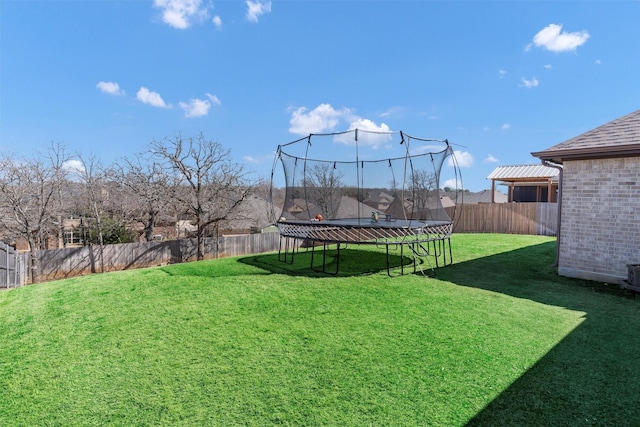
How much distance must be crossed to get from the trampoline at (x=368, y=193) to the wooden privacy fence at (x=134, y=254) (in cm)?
448

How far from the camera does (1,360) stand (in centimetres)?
257

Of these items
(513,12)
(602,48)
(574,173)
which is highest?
(513,12)

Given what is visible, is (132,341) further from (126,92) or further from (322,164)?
(126,92)

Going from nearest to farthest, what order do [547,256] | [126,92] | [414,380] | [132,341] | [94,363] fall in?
[414,380]
[94,363]
[132,341]
[547,256]
[126,92]

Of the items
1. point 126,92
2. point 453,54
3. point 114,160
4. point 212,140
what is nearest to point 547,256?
point 453,54

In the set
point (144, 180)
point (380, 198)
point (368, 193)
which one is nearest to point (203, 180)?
point (144, 180)

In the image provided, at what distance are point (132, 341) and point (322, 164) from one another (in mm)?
6846

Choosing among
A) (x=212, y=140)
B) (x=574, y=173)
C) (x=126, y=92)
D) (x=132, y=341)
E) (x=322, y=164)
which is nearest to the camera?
(x=132, y=341)

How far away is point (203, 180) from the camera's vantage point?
11.7 metres

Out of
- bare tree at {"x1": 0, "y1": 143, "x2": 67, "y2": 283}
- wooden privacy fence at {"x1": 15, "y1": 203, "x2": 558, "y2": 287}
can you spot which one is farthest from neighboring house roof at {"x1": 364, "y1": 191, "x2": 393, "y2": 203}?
bare tree at {"x1": 0, "y1": 143, "x2": 67, "y2": 283}

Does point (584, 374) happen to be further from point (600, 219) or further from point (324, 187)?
point (324, 187)

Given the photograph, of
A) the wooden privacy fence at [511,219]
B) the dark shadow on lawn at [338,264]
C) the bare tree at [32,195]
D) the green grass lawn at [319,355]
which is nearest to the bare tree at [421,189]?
the dark shadow on lawn at [338,264]

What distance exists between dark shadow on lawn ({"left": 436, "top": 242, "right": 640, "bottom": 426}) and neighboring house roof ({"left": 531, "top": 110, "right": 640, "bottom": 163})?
6.80ft

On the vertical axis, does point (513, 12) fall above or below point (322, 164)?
above
